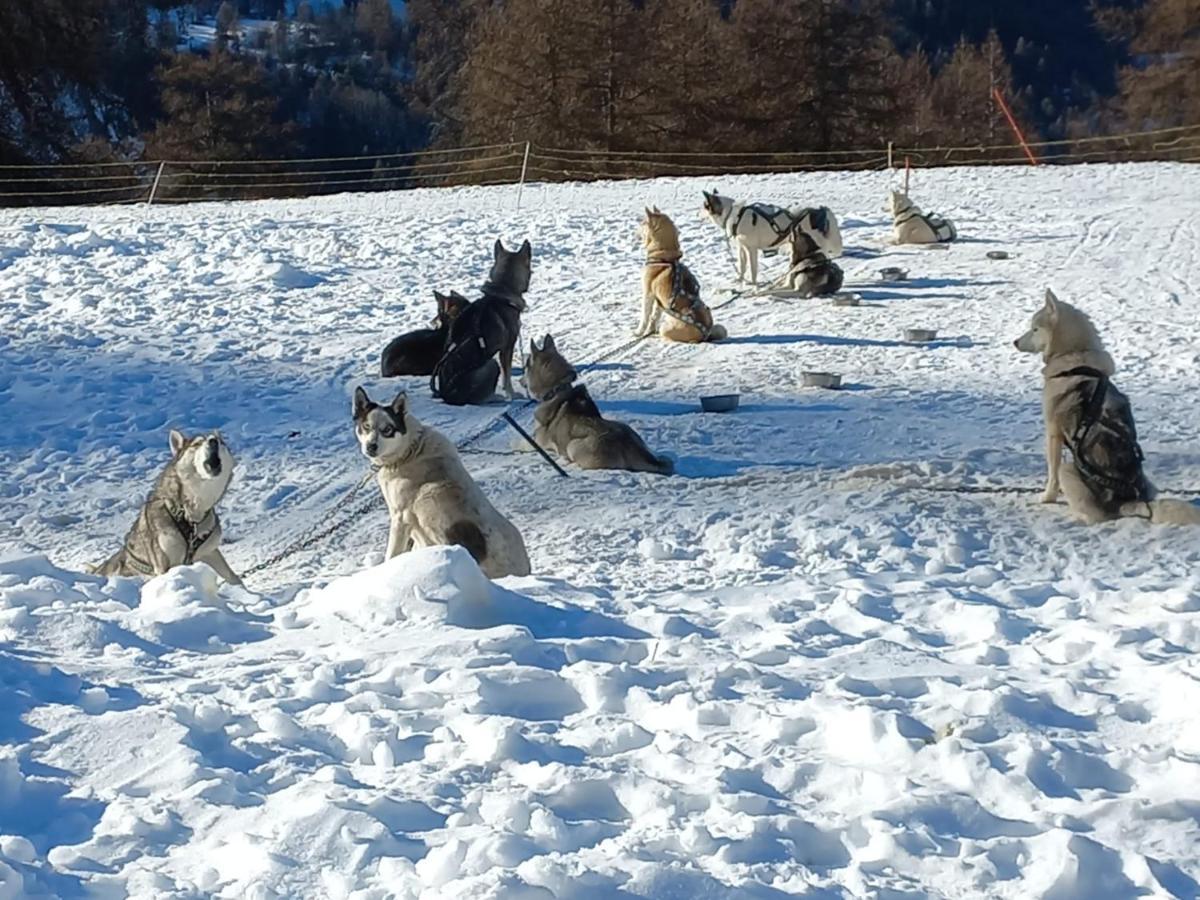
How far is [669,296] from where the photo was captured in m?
13.4

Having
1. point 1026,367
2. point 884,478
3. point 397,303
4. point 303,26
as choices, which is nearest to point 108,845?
point 884,478

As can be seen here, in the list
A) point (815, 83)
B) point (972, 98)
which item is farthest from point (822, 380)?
point (972, 98)

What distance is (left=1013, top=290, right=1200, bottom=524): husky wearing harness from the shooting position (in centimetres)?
764

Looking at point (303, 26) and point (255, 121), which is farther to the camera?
point (303, 26)

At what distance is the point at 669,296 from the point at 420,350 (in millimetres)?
2578

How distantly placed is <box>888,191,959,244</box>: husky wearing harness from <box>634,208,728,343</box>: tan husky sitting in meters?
5.84

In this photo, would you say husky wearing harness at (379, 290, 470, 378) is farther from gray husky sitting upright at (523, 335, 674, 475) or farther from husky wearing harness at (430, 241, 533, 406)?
gray husky sitting upright at (523, 335, 674, 475)

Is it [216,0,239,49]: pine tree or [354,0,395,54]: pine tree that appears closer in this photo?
[354,0,395,54]: pine tree

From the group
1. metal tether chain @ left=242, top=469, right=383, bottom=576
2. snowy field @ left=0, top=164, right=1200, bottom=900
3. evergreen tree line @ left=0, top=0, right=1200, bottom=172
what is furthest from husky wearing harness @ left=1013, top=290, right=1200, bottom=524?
evergreen tree line @ left=0, top=0, right=1200, bottom=172

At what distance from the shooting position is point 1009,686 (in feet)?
15.5

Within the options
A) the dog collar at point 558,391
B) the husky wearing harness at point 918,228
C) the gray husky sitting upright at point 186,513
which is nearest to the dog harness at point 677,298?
the dog collar at point 558,391

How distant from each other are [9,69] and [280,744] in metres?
35.1

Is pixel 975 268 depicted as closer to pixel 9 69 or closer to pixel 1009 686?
pixel 1009 686

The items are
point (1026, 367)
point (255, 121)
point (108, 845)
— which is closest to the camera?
point (108, 845)
